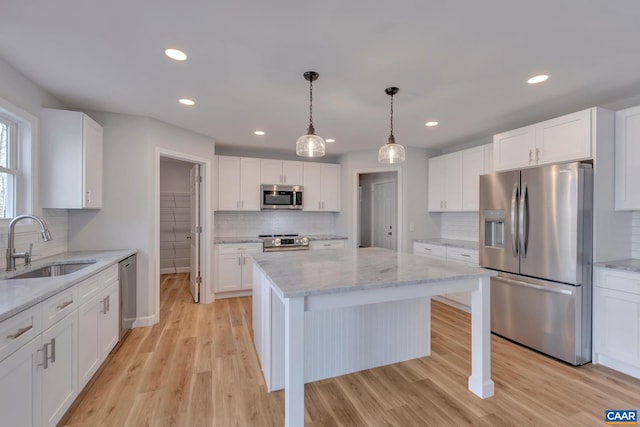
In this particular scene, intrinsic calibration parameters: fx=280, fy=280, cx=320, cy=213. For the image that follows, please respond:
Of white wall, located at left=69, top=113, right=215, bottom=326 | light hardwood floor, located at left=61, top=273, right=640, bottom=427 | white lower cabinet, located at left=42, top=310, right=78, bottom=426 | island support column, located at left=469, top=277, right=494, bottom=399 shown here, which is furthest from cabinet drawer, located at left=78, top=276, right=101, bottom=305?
island support column, located at left=469, top=277, right=494, bottom=399

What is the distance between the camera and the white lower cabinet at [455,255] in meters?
3.57

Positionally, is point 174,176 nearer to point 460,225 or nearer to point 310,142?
point 310,142

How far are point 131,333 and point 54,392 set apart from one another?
5.15ft

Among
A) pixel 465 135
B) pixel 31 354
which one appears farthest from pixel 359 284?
pixel 465 135

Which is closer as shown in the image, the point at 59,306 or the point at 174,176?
the point at 59,306

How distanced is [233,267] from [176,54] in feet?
10.1

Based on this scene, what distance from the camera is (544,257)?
260 cm

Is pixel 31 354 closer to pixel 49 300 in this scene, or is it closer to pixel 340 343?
pixel 49 300

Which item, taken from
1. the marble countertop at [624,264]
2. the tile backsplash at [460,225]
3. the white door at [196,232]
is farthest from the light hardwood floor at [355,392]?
the tile backsplash at [460,225]

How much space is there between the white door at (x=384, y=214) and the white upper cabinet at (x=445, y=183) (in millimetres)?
1128

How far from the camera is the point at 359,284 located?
5.31 feet

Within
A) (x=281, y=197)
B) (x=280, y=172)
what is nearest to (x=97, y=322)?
(x=281, y=197)

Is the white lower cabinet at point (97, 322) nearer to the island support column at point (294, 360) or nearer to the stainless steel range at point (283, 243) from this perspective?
the island support column at point (294, 360)

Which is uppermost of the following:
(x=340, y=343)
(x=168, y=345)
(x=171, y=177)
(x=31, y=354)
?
(x=171, y=177)
